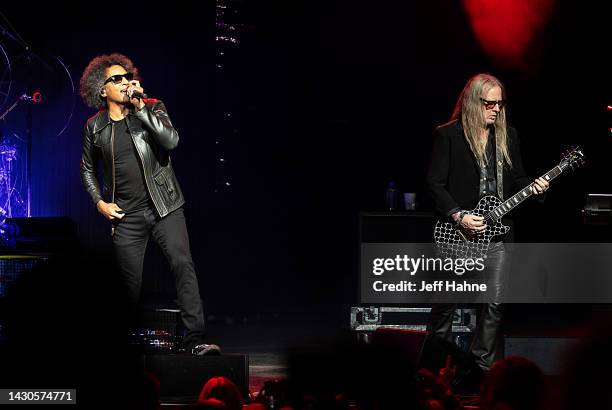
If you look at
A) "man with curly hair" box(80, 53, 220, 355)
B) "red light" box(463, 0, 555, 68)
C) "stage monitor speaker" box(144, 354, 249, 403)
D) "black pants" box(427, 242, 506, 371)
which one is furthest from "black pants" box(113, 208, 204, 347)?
"red light" box(463, 0, 555, 68)

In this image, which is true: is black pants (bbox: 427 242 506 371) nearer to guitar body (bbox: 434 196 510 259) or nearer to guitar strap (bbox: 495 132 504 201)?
guitar body (bbox: 434 196 510 259)

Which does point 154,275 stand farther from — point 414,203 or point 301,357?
point 301,357

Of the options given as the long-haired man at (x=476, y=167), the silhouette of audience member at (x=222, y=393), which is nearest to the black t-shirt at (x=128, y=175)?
the long-haired man at (x=476, y=167)

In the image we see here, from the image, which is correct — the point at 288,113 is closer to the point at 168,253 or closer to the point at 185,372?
the point at 168,253

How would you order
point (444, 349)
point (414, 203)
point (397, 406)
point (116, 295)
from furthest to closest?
point (414, 203), point (444, 349), point (397, 406), point (116, 295)

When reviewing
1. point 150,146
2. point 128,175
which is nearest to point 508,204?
point 150,146

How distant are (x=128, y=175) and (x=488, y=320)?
2.50 metres

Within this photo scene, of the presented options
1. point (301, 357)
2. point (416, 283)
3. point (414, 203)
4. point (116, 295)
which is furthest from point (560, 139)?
point (116, 295)

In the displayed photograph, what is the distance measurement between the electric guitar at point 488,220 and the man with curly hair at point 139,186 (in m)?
1.77

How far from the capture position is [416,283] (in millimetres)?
7172

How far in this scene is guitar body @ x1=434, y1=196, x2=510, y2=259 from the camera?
6.04 metres

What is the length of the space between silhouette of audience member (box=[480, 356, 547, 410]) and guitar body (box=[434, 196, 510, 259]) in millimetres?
3263

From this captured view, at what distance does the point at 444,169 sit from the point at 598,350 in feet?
15.3

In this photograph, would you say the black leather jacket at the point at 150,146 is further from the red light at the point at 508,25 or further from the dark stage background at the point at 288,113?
the red light at the point at 508,25
